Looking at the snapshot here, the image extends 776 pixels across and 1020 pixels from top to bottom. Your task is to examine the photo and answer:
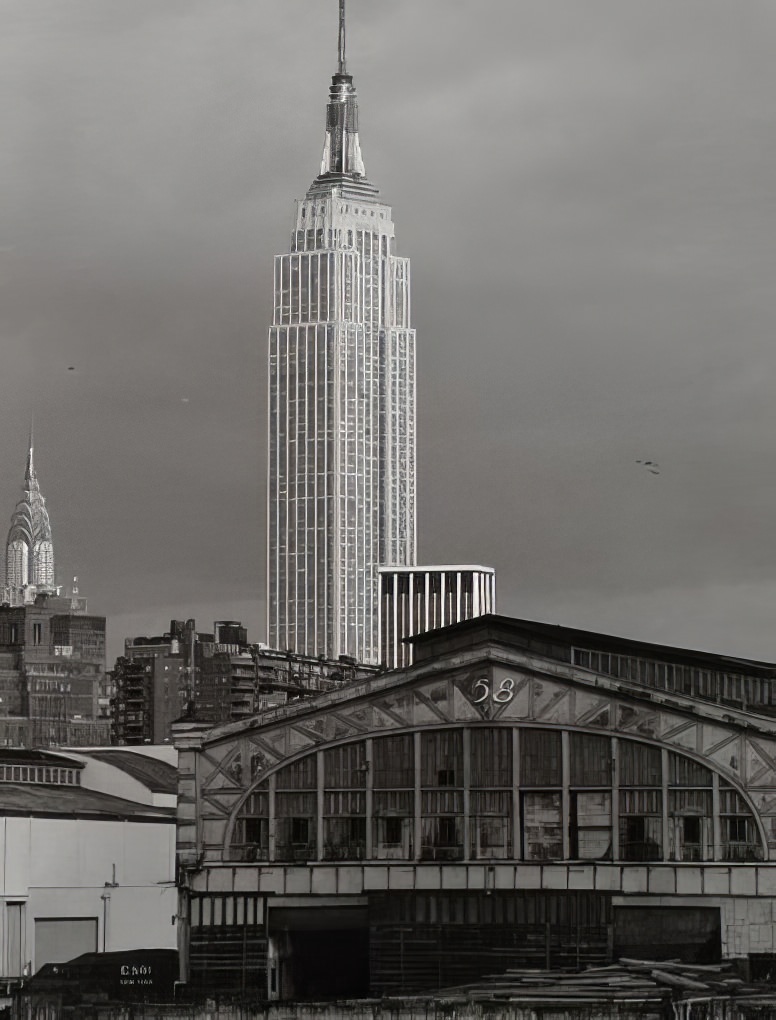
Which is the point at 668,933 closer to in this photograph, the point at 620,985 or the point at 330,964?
the point at 620,985

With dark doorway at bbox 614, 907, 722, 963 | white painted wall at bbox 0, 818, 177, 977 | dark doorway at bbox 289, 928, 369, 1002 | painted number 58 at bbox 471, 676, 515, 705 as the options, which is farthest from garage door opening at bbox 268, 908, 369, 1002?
dark doorway at bbox 614, 907, 722, 963

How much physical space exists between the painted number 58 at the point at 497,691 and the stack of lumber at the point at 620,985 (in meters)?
10.6

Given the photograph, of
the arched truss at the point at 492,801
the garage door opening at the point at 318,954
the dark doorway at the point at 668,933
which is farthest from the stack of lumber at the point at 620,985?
the garage door opening at the point at 318,954

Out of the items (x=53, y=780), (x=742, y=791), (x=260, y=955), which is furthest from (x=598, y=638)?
(x=53, y=780)

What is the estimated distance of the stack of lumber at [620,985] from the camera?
7412 centimetres

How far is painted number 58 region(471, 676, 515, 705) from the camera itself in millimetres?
89062

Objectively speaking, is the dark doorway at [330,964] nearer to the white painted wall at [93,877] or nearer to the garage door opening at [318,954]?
the garage door opening at [318,954]

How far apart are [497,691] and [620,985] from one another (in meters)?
15.3

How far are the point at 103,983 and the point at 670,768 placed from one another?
23985 millimetres

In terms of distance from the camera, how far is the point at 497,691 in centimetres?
8925

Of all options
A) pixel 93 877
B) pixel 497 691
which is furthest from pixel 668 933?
pixel 93 877

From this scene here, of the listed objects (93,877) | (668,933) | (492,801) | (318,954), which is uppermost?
(492,801)

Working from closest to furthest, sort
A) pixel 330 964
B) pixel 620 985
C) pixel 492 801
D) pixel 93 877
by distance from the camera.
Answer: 1. pixel 620 985
2. pixel 492 801
3. pixel 330 964
4. pixel 93 877

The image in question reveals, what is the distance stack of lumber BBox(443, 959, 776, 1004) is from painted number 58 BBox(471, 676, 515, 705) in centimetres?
1060
